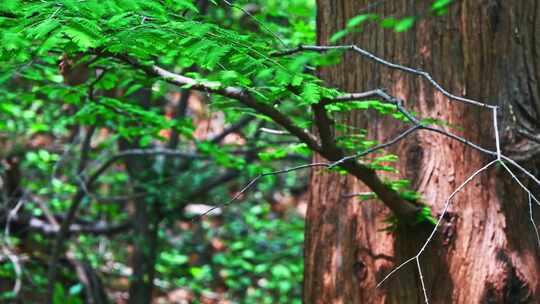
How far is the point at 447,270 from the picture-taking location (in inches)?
106

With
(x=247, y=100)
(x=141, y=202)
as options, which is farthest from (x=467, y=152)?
(x=141, y=202)

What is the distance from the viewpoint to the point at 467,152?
8.79ft

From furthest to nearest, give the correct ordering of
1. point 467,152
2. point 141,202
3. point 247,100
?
point 141,202, point 467,152, point 247,100

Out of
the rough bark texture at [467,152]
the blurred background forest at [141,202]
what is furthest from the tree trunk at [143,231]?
the rough bark texture at [467,152]

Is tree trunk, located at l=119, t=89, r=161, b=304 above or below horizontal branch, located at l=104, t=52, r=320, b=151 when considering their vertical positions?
below

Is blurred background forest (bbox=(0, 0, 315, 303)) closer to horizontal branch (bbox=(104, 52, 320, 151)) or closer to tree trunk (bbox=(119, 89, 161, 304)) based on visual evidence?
tree trunk (bbox=(119, 89, 161, 304))

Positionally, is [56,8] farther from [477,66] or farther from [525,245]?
[525,245]

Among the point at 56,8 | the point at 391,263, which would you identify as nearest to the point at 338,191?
the point at 391,263

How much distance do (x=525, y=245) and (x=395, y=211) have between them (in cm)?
55

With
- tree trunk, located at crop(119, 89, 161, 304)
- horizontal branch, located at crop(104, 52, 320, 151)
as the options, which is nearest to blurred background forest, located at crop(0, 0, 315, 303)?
tree trunk, located at crop(119, 89, 161, 304)

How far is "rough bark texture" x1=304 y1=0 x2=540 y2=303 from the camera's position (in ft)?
8.71

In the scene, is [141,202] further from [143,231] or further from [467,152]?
[467,152]

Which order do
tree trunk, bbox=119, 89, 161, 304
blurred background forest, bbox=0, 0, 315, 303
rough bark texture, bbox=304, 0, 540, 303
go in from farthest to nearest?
tree trunk, bbox=119, 89, 161, 304
blurred background forest, bbox=0, 0, 315, 303
rough bark texture, bbox=304, 0, 540, 303

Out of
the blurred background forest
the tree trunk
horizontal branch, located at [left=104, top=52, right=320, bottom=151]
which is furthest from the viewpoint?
the tree trunk
